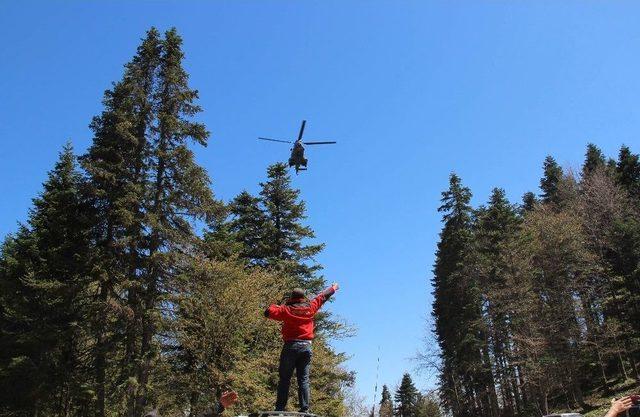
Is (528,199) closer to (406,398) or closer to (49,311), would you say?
(406,398)

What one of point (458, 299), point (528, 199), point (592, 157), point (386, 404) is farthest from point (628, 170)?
point (386, 404)

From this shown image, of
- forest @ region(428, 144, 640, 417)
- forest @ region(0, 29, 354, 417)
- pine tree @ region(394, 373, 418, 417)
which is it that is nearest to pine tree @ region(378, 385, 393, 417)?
pine tree @ region(394, 373, 418, 417)

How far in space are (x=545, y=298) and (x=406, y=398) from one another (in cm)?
5170

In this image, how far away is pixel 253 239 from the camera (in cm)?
3541

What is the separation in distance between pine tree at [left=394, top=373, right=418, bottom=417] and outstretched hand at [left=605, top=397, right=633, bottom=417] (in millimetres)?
84533

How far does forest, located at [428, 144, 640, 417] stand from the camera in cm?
3538

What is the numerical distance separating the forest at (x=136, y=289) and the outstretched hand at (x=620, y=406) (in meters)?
21.5

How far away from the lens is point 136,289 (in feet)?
78.2

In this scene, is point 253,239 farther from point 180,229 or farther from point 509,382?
point 509,382

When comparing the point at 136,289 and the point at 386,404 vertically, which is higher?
the point at 136,289

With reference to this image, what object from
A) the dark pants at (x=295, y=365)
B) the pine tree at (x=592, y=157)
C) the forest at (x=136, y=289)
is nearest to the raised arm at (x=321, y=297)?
the dark pants at (x=295, y=365)

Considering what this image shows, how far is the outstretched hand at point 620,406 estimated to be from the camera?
392 cm

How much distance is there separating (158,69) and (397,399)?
73464 millimetres

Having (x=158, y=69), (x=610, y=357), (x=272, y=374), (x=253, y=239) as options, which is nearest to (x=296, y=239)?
(x=253, y=239)
